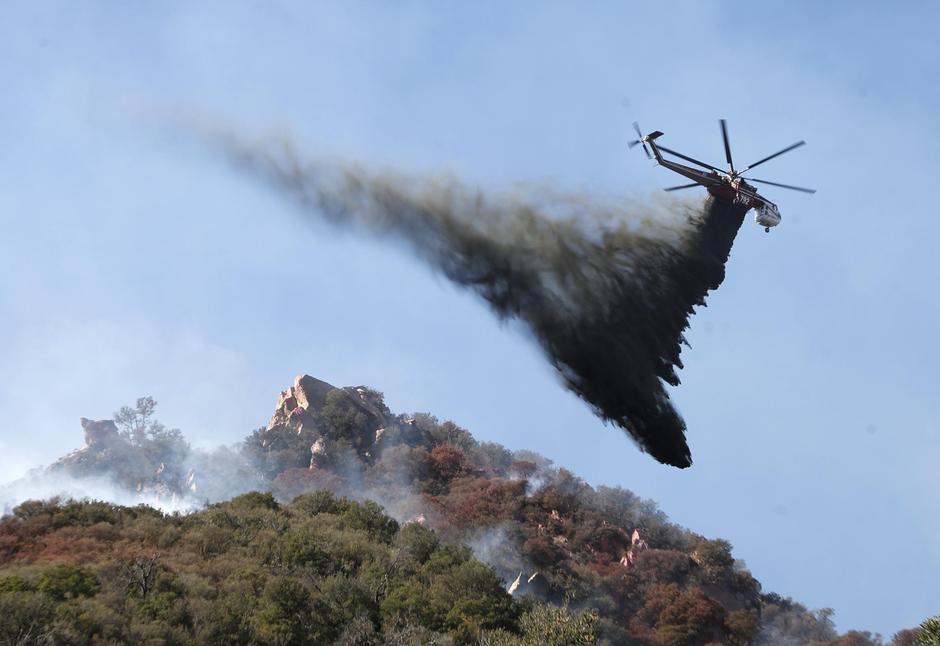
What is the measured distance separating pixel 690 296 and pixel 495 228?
34.2ft

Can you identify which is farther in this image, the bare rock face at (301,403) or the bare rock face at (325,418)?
the bare rock face at (301,403)

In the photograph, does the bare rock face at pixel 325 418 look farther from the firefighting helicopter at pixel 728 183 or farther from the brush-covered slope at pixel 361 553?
the firefighting helicopter at pixel 728 183

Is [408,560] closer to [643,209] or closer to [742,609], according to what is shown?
[643,209]

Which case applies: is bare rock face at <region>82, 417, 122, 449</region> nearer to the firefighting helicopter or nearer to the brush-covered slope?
the brush-covered slope

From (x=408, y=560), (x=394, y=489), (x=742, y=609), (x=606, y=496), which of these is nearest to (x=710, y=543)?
(x=742, y=609)

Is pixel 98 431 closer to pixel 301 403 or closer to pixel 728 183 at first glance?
pixel 301 403

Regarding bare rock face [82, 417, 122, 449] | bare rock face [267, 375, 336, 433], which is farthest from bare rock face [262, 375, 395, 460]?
bare rock face [82, 417, 122, 449]

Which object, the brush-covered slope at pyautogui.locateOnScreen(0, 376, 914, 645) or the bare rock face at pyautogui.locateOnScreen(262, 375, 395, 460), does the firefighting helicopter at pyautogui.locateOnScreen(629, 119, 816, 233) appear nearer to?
the brush-covered slope at pyautogui.locateOnScreen(0, 376, 914, 645)

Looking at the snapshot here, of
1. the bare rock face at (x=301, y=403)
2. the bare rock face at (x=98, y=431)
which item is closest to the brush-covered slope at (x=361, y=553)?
the bare rock face at (x=301, y=403)

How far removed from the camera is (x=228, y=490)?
4348 inches

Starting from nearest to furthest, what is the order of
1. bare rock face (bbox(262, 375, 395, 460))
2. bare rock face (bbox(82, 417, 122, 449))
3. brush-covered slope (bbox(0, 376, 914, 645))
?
brush-covered slope (bbox(0, 376, 914, 645)) → bare rock face (bbox(262, 375, 395, 460)) → bare rock face (bbox(82, 417, 122, 449))

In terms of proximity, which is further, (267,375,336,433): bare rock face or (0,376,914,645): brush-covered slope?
(267,375,336,433): bare rock face

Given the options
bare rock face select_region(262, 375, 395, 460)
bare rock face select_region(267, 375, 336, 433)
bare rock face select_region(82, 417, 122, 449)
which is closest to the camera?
bare rock face select_region(262, 375, 395, 460)

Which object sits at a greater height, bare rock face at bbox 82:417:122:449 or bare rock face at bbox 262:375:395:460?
bare rock face at bbox 262:375:395:460
